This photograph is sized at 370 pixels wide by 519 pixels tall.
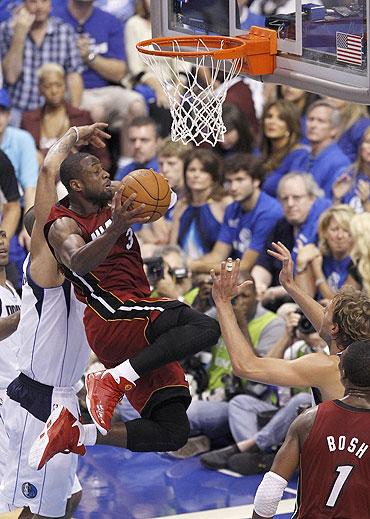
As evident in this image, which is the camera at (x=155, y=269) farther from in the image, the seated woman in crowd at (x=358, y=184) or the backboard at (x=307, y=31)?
the backboard at (x=307, y=31)

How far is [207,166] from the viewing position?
10852 mm

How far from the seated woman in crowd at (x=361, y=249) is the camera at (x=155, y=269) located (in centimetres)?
167

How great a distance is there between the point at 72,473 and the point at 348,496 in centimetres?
231

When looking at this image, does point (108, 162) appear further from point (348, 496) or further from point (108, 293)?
point (348, 496)

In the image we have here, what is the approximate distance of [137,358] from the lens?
6074mm

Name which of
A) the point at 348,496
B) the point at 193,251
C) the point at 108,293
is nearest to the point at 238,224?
the point at 193,251

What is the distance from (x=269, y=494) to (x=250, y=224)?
5.69 meters

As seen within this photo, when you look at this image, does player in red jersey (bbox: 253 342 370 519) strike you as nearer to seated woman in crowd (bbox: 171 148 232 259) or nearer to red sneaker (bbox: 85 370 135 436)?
red sneaker (bbox: 85 370 135 436)

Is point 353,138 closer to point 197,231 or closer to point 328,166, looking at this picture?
point 328,166

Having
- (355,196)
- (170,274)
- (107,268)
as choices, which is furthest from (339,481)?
(355,196)

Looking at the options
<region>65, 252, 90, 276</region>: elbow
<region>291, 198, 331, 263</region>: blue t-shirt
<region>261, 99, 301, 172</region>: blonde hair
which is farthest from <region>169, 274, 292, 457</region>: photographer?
<region>65, 252, 90, 276</region>: elbow

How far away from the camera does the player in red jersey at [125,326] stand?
6059 millimetres

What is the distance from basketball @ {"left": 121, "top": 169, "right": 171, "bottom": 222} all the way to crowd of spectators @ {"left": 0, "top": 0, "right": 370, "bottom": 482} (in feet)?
13.4

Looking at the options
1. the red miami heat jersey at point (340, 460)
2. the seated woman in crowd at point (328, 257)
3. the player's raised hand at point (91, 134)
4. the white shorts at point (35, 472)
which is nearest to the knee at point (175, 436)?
the white shorts at point (35, 472)
